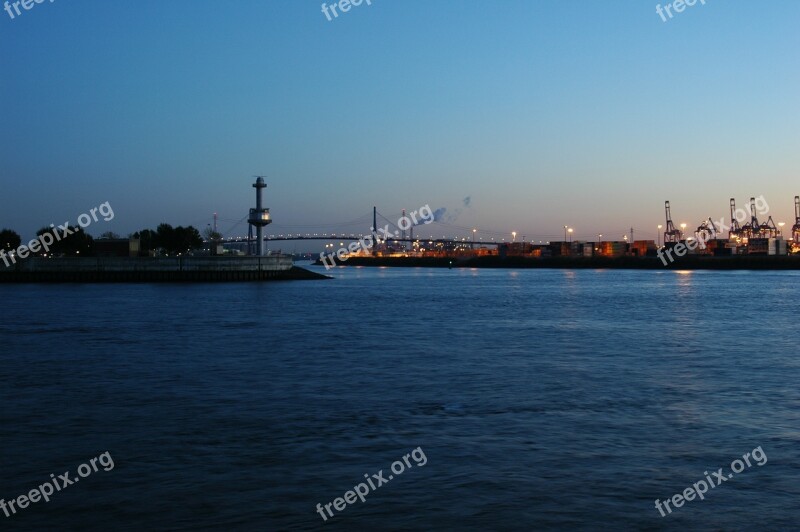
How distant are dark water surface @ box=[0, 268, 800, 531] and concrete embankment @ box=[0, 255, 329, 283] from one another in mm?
60229

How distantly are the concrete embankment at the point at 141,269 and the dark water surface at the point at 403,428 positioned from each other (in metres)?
60.2

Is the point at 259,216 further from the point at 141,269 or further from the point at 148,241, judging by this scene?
the point at 148,241

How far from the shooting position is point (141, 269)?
9194cm

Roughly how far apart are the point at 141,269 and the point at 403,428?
82.7m

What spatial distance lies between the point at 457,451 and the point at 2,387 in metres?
11.9

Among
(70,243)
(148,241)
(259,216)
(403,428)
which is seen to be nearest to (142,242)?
(148,241)

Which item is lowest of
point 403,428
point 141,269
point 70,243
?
point 403,428

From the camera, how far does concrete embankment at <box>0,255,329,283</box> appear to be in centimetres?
8831

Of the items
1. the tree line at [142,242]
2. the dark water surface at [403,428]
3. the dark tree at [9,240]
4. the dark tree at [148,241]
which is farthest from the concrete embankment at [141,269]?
the dark water surface at [403,428]

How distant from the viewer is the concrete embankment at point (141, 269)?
8831 centimetres

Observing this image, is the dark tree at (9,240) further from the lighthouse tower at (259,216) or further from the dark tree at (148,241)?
the lighthouse tower at (259,216)

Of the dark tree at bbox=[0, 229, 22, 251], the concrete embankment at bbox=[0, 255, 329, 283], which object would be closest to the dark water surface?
the concrete embankment at bbox=[0, 255, 329, 283]

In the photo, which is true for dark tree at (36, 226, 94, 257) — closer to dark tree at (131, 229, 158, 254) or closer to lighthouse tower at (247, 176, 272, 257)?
dark tree at (131, 229, 158, 254)

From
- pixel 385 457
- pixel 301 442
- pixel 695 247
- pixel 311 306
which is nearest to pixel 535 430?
pixel 385 457
